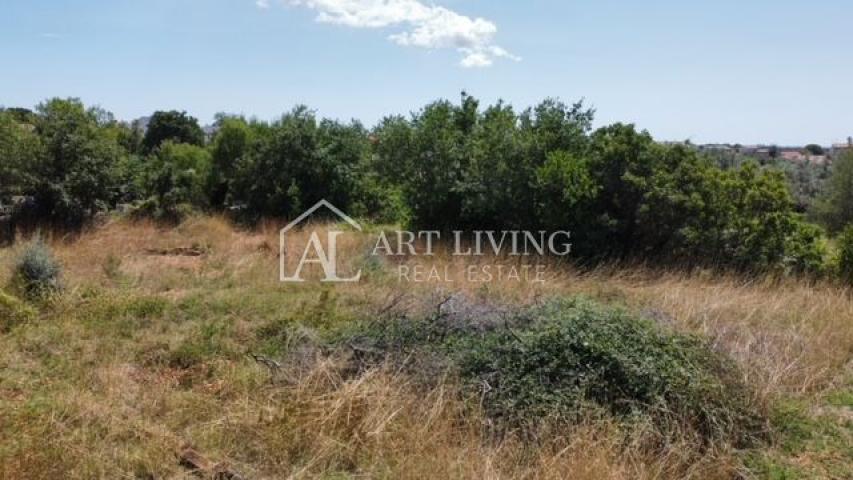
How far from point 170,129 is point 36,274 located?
65.7ft

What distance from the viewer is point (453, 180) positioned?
9.69 metres

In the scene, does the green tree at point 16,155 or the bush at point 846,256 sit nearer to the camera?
the bush at point 846,256

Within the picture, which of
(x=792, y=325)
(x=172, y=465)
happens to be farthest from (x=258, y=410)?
(x=792, y=325)

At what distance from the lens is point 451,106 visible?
10836mm

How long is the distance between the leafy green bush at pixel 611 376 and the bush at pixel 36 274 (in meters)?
4.88

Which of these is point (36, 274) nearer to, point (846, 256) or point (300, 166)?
point (300, 166)

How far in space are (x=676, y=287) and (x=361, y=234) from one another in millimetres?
5245

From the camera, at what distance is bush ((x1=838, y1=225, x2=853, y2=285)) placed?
7145 mm

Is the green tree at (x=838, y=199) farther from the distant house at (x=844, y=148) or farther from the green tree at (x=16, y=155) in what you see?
the green tree at (x=16, y=155)

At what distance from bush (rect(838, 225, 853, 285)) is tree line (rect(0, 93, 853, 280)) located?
0.21 feet

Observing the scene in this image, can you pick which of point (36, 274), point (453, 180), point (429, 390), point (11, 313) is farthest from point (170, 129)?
point (429, 390)

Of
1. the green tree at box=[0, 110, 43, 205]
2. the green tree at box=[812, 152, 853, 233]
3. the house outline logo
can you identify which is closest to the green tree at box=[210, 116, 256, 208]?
the house outline logo

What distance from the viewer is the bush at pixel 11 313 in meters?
5.52

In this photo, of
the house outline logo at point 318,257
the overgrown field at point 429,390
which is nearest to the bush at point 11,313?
the overgrown field at point 429,390
